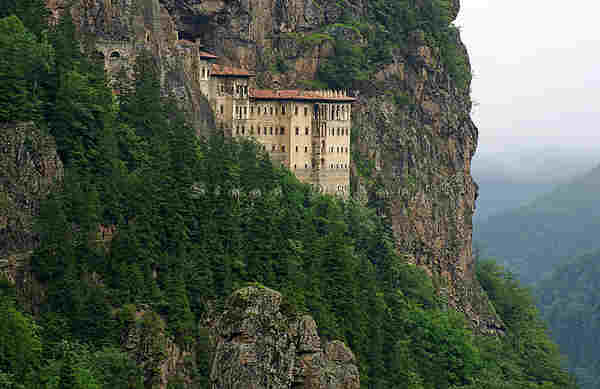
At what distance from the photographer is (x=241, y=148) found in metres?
116

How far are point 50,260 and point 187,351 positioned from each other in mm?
11904

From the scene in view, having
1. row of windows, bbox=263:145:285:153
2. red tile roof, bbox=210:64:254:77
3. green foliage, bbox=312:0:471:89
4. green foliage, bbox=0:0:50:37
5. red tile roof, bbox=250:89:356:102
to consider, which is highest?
green foliage, bbox=312:0:471:89

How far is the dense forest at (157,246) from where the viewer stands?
243 ft

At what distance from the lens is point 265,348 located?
7138 cm

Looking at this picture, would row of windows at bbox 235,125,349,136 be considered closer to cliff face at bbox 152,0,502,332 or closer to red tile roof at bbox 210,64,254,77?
red tile roof at bbox 210,64,254,77

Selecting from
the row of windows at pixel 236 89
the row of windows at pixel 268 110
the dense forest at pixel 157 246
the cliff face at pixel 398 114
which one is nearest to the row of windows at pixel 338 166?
the cliff face at pixel 398 114

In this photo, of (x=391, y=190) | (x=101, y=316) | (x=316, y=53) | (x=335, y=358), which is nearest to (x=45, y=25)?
(x=101, y=316)

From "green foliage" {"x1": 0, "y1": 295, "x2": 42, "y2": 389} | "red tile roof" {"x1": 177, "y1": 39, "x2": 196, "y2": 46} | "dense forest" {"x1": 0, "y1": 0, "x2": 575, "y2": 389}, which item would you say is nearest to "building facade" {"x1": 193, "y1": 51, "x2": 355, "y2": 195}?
"red tile roof" {"x1": 177, "y1": 39, "x2": 196, "y2": 46}

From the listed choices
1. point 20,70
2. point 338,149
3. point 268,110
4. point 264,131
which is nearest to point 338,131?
point 338,149

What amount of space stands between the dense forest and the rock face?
10.6 ft

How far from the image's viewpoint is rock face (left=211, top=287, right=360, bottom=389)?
7000 cm

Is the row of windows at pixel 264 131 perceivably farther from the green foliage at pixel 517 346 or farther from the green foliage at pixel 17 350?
the green foliage at pixel 17 350

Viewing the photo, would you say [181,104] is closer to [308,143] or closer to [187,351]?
[308,143]

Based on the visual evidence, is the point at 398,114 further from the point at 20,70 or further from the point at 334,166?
the point at 20,70
